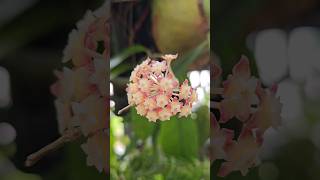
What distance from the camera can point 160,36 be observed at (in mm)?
1281

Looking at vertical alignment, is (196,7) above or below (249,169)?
above

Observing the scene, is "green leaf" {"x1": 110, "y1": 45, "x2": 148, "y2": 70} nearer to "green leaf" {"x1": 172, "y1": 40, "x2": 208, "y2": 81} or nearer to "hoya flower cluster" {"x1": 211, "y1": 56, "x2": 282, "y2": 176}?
"green leaf" {"x1": 172, "y1": 40, "x2": 208, "y2": 81}

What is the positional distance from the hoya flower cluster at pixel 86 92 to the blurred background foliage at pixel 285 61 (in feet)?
1.08

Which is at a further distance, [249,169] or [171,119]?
[171,119]

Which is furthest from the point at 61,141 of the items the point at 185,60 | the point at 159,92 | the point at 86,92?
A: the point at 185,60

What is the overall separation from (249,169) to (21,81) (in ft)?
2.05

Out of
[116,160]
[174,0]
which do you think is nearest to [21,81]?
[116,160]

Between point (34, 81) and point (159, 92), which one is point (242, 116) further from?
point (34, 81)

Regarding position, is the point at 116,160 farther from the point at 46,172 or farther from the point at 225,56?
the point at 225,56

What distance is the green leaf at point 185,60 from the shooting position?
1.23 m

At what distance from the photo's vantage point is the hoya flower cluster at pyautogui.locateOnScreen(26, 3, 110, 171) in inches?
46.8

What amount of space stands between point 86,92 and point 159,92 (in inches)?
8.0

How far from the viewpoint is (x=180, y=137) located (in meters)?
1.26

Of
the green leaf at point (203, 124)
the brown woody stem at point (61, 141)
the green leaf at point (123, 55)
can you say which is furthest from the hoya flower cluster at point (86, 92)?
the green leaf at point (203, 124)
